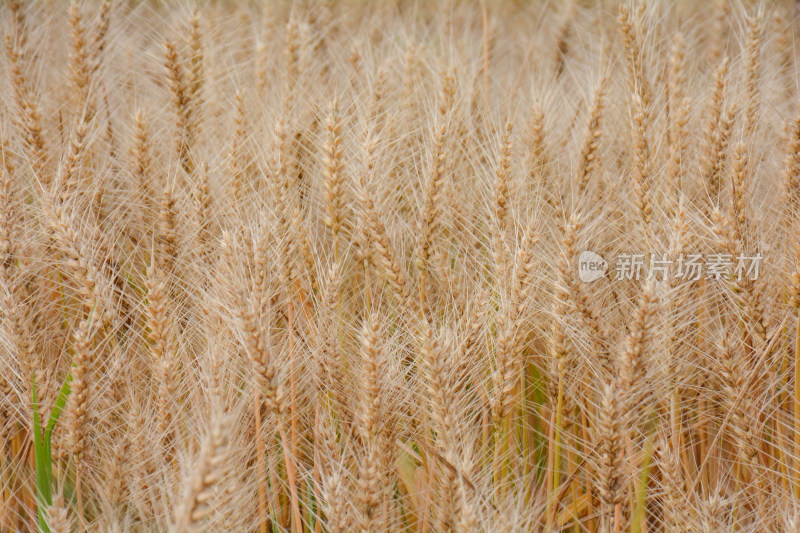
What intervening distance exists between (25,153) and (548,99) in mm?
1624

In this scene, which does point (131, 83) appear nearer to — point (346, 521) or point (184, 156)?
point (184, 156)

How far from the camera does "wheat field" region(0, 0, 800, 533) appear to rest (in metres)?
1.36

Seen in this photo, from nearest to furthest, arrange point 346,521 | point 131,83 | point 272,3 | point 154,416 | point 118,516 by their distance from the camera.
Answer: point 346,521 → point 118,516 → point 154,416 → point 131,83 → point 272,3

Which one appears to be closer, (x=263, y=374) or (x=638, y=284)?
(x=263, y=374)

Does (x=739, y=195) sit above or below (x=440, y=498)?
above

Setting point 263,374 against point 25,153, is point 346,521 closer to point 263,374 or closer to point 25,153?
point 263,374

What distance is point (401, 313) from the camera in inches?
64.9

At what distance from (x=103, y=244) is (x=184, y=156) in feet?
1.46

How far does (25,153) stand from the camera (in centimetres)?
192

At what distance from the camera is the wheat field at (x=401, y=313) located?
136cm

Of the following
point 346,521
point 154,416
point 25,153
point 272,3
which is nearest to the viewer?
point 346,521

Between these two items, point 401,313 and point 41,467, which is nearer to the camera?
point 41,467

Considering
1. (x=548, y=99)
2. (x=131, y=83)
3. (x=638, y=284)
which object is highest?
(x=131, y=83)

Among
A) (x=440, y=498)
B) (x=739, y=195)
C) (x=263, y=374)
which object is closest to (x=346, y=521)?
(x=440, y=498)
